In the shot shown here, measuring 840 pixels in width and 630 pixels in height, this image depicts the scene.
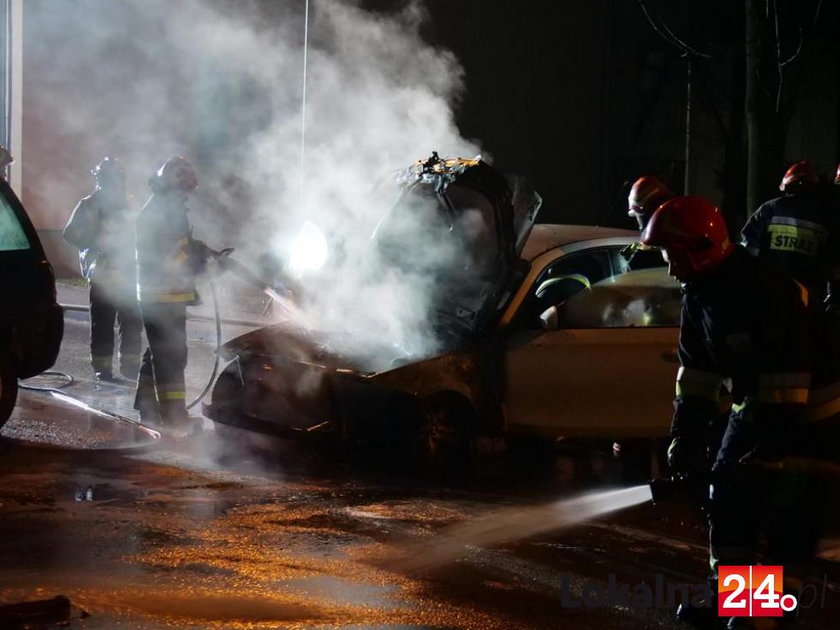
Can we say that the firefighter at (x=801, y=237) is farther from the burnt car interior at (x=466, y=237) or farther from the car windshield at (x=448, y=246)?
the car windshield at (x=448, y=246)

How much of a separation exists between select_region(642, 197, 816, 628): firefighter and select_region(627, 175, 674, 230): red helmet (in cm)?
261

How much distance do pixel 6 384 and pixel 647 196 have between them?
13.8 ft

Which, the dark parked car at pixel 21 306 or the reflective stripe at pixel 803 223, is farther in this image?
the dark parked car at pixel 21 306

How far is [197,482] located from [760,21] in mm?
9156

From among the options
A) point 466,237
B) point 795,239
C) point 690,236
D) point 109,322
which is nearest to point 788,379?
point 690,236

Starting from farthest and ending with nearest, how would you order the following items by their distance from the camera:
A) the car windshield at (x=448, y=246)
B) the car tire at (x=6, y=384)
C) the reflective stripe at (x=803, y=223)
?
the car tire at (x=6, y=384)
the car windshield at (x=448, y=246)
the reflective stripe at (x=803, y=223)

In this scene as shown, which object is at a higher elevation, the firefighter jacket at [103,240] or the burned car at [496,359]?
the firefighter jacket at [103,240]

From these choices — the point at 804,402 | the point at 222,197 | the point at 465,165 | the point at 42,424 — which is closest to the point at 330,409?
the point at 465,165

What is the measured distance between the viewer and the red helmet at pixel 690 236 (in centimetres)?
448

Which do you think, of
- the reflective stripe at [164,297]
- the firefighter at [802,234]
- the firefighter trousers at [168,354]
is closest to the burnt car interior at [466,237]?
the firefighter at [802,234]

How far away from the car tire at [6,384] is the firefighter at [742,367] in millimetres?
4569

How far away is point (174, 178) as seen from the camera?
26.7 feet

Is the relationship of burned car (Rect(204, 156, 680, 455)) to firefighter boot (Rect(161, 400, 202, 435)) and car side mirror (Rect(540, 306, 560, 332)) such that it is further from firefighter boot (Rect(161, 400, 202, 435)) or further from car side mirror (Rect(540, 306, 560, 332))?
firefighter boot (Rect(161, 400, 202, 435))

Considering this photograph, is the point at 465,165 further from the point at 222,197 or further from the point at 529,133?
the point at 529,133
